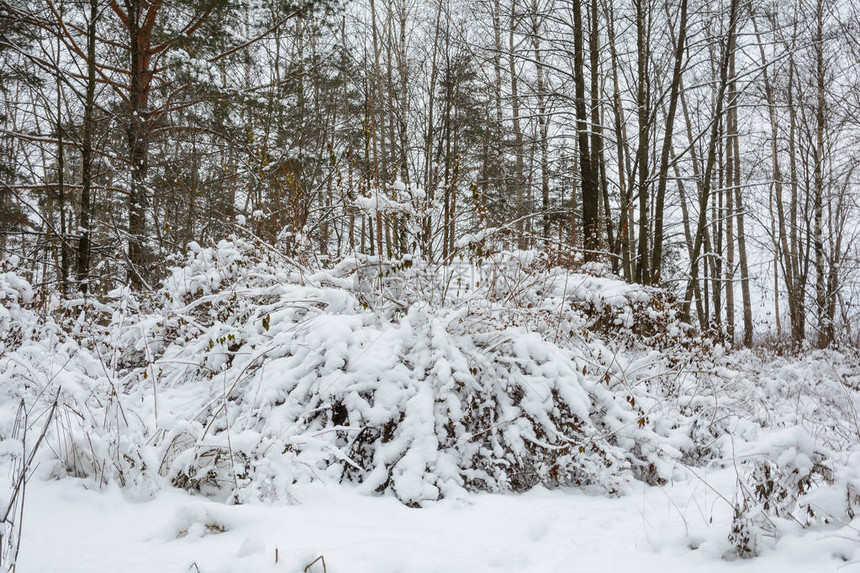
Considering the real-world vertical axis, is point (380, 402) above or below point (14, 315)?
below

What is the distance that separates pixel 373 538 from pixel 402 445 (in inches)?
36.3

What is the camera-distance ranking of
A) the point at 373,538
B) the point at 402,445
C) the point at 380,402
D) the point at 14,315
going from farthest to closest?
the point at 14,315 < the point at 380,402 < the point at 402,445 < the point at 373,538

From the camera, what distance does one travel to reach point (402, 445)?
286 cm

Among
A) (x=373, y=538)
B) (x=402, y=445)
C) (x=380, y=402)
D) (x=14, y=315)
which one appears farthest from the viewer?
(x=14, y=315)

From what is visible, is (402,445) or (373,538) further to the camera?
(402,445)

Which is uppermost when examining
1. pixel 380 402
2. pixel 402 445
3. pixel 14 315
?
pixel 14 315

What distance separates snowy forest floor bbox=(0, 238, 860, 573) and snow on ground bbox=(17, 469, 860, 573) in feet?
0.04

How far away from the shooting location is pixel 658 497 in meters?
2.79

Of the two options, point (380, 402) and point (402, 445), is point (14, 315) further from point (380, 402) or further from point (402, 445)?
point (402, 445)

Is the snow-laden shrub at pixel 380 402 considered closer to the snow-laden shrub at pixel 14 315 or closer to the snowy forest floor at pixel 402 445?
the snowy forest floor at pixel 402 445

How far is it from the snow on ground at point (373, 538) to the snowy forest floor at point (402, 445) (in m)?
0.01

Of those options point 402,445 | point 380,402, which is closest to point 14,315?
point 380,402

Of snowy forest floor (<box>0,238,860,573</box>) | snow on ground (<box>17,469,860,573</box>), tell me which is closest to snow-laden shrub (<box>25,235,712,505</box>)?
snowy forest floor (<box>0,238,860,573</box>)

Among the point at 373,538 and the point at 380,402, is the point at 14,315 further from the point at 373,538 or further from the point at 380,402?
the point at 373,538
